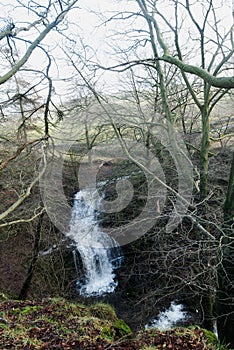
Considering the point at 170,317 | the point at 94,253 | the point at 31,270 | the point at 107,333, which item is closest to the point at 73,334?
the point at 107,333

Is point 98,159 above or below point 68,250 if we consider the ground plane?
above

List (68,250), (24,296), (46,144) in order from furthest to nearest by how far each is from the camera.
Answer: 1. (68,250)
2. (24,296)
3. (46,144)

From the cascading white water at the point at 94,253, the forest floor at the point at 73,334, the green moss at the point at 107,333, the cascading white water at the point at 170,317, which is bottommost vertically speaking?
the cascading white water at the point at 170,317

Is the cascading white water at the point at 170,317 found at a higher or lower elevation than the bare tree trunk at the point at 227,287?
lower

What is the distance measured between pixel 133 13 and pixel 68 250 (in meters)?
9.08

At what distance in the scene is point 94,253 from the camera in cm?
1225

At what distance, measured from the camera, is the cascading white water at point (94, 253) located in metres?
11.3

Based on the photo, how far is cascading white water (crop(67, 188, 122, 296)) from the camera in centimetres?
1129

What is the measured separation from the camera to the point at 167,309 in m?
9.78

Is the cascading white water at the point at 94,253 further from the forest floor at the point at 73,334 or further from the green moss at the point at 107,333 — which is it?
the green moss at the point at 107,333

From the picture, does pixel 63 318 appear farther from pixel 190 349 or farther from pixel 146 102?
pixel 146 102

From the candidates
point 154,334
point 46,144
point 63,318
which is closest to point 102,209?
point 46,144

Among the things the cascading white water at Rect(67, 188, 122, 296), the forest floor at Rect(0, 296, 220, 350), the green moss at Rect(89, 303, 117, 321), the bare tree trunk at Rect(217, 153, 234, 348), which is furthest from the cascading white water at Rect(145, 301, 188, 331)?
the forest floor at Rect(0, 296, 220, 350)

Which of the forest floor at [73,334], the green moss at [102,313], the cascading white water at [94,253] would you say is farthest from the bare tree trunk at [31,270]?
the forest floor at [73,334]
